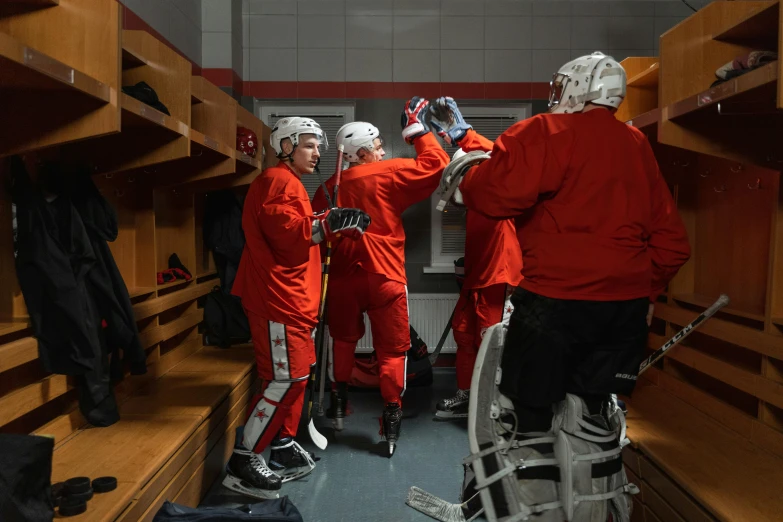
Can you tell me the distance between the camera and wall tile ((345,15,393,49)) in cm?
508

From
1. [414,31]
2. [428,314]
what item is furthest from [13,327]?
[414,31]

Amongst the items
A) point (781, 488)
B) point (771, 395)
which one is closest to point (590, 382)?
point (781, 488)

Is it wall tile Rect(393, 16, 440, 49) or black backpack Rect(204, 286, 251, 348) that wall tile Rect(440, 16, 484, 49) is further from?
black backpack Rect(204, 286, 251, 348)

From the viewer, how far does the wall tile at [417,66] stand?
5.10m

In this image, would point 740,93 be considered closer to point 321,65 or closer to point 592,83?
point 592,83

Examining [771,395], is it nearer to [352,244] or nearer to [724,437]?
[724,437]

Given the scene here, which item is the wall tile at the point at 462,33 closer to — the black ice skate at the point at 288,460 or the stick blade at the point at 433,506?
the black ice skate at the point at 288,460

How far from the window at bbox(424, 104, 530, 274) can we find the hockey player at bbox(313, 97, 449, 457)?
5.04ft

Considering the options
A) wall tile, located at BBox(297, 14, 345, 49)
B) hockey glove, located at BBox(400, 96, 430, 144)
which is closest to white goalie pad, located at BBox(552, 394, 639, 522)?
hockey glove, located at BBox(400, 96, 430, 144)

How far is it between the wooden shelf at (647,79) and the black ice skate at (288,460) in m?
2.27

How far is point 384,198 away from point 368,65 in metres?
1.95

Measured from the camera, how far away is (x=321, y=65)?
16.7 ft

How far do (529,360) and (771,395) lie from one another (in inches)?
44.3

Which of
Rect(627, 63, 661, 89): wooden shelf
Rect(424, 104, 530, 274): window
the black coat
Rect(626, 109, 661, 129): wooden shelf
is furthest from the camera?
Rect(424, 104, 530, 274): window
